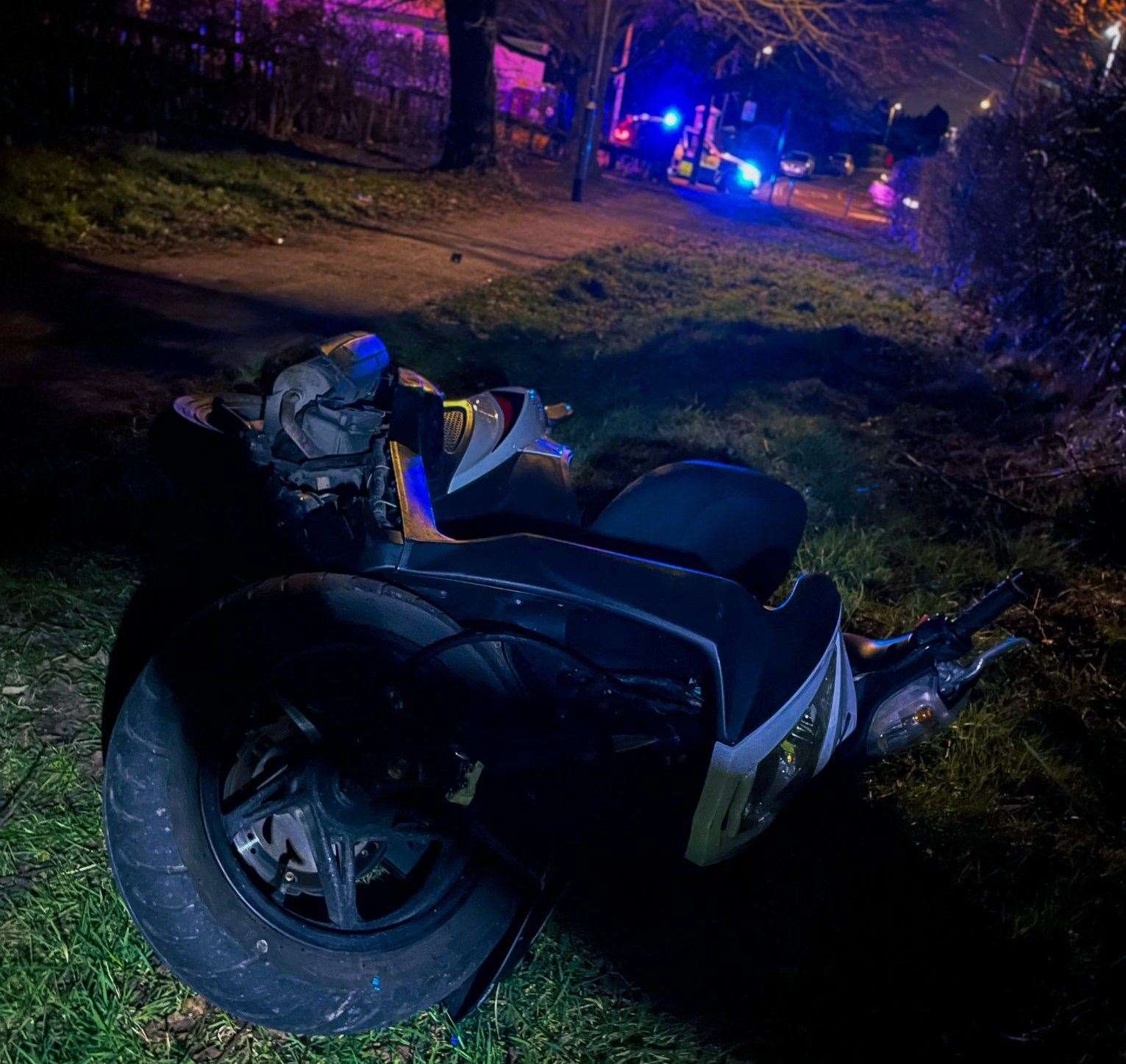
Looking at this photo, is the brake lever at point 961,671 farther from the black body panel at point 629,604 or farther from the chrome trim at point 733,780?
the black body panel at point 629,604

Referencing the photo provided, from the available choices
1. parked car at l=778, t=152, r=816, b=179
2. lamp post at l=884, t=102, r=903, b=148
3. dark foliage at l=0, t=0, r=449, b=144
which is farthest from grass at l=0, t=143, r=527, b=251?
lamp post at l=884, t=102, r=903, b=148

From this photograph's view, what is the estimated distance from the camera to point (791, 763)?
83.5 inches

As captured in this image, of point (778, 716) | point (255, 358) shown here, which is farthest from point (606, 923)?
point (255, 358)

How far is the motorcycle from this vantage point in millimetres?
1801

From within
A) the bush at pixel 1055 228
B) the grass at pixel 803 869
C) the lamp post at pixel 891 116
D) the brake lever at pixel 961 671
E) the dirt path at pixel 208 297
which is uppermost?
the lamp post at pixel 891 116

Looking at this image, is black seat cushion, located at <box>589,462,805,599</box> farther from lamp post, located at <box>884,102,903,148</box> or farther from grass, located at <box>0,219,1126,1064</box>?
lamp post, located at <box>884,102,903,148</box>

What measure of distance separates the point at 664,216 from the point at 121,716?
17.9 metres

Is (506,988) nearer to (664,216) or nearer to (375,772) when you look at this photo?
(375,772)

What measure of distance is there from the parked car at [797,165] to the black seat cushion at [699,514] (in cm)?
2692

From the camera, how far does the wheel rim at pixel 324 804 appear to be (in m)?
1.88

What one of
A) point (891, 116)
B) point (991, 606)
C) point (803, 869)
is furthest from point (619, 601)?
point (891, 116)

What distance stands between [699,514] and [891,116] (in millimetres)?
51533

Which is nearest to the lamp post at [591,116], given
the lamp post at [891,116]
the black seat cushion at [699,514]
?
the black seat cushion at [699,514]

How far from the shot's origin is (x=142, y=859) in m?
1.77
